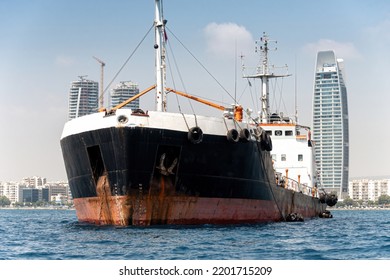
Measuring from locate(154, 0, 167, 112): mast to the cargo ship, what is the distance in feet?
0.14

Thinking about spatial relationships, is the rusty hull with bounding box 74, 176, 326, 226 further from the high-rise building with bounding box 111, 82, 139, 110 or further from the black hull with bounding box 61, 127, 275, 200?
the high-rise building with bounding box 111, 82, 139, 110

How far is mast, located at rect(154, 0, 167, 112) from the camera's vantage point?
2906 centimetres

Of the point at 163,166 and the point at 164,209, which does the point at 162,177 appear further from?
the point at 164,209

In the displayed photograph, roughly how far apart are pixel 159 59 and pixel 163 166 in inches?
213

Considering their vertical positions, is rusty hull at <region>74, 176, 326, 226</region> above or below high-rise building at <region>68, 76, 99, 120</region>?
below

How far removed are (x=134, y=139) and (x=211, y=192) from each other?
3.89 meters

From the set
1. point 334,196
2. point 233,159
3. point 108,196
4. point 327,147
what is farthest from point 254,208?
point 327,147

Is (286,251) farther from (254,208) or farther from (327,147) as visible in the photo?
(327,147)

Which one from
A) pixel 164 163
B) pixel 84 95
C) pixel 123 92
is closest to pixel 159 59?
pixel 164 163

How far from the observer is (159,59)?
29109mm

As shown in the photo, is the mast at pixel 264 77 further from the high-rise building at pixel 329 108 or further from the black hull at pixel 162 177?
the high-rise building at pixel 329 108

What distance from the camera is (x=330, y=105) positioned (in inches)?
6747

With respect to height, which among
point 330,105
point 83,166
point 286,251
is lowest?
point 286,251

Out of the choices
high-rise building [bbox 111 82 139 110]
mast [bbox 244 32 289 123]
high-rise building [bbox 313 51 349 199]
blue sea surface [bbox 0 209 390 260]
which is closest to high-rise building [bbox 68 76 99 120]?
high-rise building [bbox 111 82 139 110]
